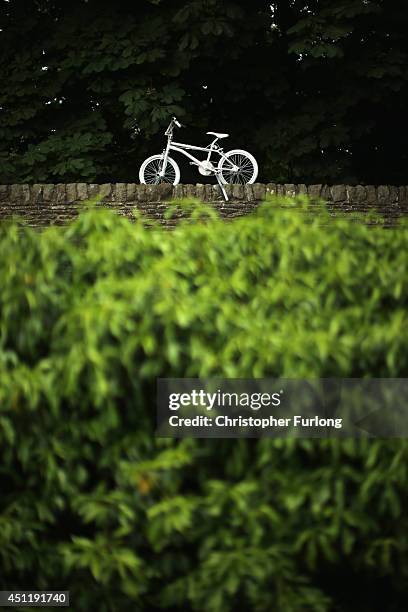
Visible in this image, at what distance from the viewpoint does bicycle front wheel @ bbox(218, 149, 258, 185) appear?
43.0ft

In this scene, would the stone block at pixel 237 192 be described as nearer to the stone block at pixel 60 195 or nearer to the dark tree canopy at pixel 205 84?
the stone block at pixel 60 195

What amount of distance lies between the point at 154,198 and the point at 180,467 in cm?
817

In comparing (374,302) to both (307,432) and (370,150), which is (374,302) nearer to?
(307,432)

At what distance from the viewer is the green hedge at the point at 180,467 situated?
2201mm

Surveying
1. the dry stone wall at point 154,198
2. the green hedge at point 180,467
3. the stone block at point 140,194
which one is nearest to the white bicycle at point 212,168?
the dry stone wall at point 154,198

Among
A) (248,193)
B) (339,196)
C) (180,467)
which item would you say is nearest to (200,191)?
(248,193)

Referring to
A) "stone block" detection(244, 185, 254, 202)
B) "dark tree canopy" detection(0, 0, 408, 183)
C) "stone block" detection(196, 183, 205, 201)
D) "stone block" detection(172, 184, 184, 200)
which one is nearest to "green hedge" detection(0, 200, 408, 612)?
"stone block" detection(172, 184, 184, 200)

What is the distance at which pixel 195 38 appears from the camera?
13.9 m

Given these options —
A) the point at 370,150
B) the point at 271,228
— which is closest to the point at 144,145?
the point at 370,150

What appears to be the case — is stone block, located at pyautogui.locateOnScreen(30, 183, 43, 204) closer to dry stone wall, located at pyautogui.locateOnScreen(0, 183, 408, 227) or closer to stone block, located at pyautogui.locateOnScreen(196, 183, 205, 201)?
dry stone wall, located at pyautogui.locateOnScreen(0, 183, 408, 227)

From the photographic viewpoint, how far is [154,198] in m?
10.2

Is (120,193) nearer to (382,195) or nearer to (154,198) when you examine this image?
(154,198)

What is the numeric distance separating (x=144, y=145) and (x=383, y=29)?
4.48m

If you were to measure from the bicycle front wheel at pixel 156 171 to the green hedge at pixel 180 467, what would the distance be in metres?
10.9
